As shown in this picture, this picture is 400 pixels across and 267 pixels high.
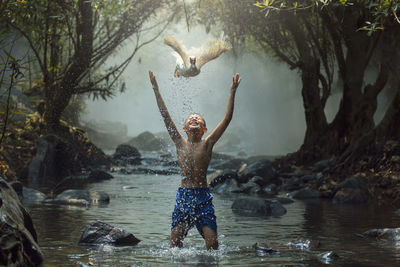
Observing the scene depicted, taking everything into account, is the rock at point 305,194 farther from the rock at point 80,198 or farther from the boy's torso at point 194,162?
the boy's torso at point 194,162

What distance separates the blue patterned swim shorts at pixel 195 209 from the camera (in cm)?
629

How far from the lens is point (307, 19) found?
17500 mm

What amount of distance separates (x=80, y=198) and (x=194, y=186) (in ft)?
16.1

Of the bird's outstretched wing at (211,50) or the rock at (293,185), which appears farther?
the rock at (293,185)

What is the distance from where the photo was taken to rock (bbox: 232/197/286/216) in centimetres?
984

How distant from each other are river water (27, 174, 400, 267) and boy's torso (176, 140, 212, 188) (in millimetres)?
758

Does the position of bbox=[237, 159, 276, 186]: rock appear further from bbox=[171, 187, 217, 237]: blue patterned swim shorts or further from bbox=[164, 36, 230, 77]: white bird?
bbox=[171, 187, 217, 237]: blue patterned swim shorts

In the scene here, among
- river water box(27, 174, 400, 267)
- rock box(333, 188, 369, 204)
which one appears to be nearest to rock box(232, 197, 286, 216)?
river water box(27, 174, 400, 267)

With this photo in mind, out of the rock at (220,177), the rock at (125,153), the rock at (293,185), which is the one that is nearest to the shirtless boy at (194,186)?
the rock at (293,185)

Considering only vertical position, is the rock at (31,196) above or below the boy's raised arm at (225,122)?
below

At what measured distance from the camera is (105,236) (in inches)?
261

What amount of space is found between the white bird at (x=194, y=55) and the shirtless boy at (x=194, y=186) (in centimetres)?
37

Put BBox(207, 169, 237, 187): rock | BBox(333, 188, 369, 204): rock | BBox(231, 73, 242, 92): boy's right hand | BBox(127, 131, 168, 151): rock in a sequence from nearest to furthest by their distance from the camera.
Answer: BBox(231, 73, 242, 92): boy's right hand < BBox(333, 188, 369, 204): rock < BBox(207, 169, 237, 187): rock < BBox(127, 131, 168, 151): rock

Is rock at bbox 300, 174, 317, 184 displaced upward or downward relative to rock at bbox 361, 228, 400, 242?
upward
